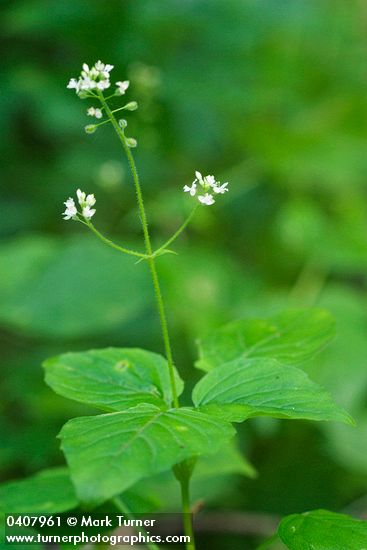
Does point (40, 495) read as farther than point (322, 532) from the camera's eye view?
Yes

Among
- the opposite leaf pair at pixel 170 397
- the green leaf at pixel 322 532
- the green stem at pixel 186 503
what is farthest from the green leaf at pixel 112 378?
the green leaf at pixel 322 532

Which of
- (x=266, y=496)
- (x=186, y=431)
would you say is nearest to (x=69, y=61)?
(x=266, y=496)

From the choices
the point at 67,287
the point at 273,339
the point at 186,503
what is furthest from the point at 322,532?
the point at 67,287

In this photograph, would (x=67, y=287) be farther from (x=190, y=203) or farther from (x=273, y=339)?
(x=273, y=339)

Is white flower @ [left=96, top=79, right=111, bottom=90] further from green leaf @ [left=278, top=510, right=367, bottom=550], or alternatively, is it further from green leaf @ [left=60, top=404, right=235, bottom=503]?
green leaf @ [left=278, top=510, right=367, bottom=550]

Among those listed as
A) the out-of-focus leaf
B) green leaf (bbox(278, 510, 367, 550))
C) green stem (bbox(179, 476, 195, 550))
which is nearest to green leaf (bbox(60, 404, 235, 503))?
green stem (bbox(179, 476, 195, 550))

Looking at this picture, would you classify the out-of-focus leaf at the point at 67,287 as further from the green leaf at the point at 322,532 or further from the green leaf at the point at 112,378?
the green leaf at the point at 322,532
